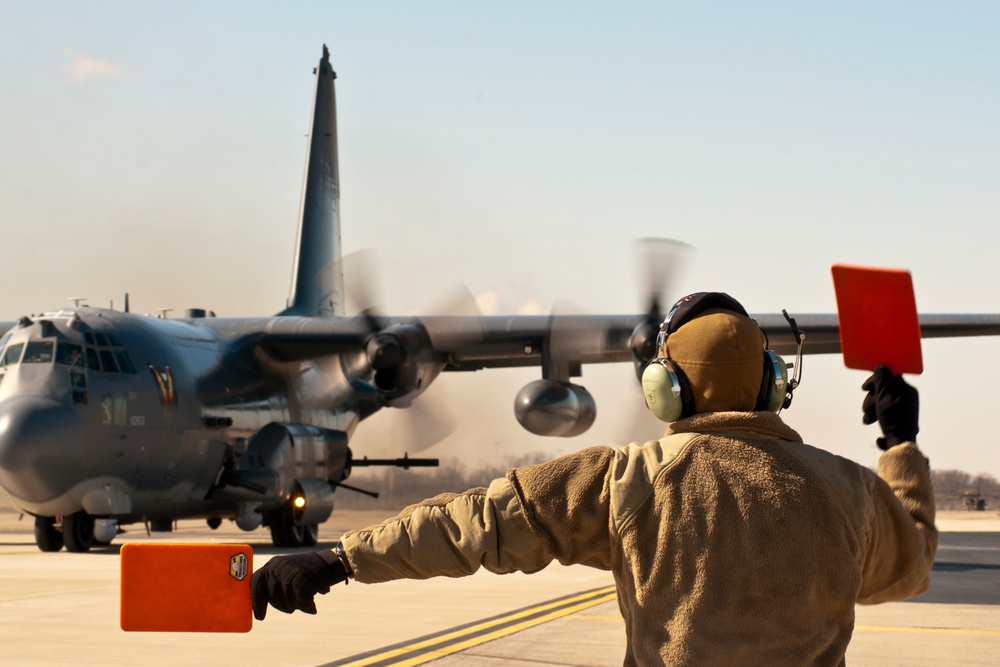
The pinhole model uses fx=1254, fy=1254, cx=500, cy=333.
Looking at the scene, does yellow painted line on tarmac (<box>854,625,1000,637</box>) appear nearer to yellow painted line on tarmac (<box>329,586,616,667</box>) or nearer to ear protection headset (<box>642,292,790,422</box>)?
yellow painted line on tarmac (<box>329,586,616,667</box>)

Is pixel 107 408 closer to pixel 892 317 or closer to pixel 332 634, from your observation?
pixel 332 634

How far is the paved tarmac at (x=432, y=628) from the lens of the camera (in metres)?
7.91

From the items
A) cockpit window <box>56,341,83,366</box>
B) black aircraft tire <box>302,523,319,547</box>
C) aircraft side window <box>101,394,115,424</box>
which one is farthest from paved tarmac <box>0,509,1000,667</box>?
black aircraft tire <box>302,523,319,547</box>

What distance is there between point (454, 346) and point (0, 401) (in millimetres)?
7358

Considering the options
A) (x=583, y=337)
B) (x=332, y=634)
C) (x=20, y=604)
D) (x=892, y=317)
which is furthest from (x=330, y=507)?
(x=892, y=317)

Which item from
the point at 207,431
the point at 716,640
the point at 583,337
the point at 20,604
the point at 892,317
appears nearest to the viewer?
the point at 716,640

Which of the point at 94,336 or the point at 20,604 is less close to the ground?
the point at 94,336

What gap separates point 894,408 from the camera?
11.1ft

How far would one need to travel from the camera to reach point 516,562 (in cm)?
293

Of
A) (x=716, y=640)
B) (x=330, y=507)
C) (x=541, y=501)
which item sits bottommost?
(x=330, y=507)

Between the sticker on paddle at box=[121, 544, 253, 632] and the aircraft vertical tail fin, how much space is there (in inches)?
905

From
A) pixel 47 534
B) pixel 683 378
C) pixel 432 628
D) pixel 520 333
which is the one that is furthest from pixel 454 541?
pixel 520 333

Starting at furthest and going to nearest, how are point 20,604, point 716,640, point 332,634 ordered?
point 20,604, point 332,634, point 716,640

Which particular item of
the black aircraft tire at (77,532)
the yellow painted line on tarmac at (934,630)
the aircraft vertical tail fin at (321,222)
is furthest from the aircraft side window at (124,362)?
the yellow painted line on tarmac at (934,630)
